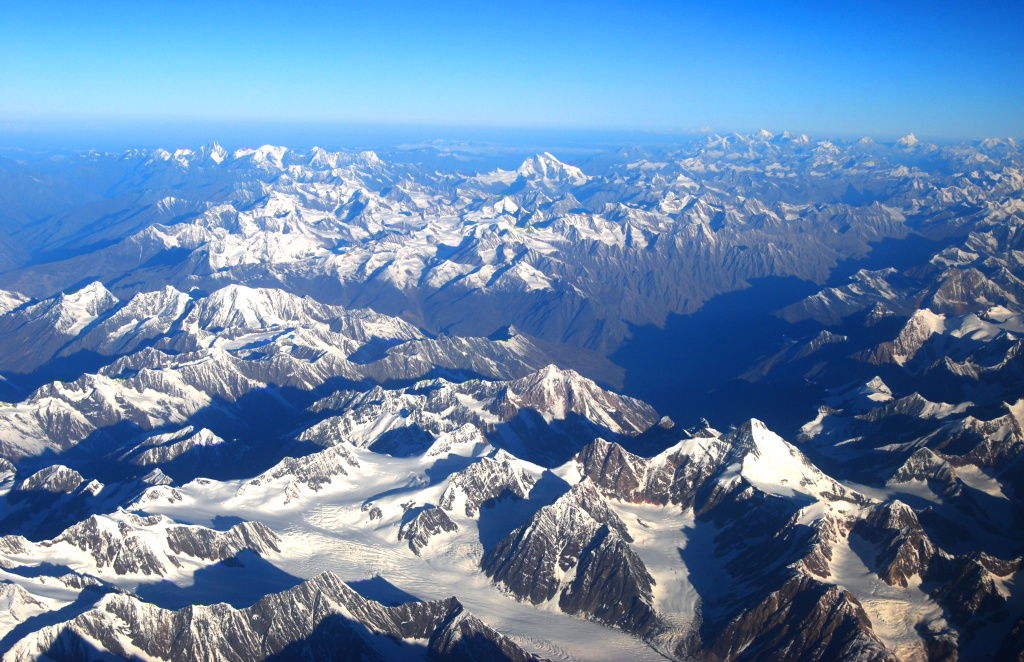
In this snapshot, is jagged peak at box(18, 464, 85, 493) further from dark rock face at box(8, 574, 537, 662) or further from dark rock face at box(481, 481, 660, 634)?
dark rock face at box(481, 481, 660, 634)

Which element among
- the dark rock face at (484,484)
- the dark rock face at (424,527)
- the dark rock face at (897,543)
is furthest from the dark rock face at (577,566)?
the dark rock face at (897,543)

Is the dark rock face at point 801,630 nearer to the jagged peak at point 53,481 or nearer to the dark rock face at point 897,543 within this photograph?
the dark rock face at point 897,543

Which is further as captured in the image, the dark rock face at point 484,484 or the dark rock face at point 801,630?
the dark rock face at point 484,484

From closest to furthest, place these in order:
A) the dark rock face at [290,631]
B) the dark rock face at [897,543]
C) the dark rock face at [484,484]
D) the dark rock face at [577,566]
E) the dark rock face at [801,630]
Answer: the dark rock face at [290,631] → the dark rock face at [801,630] → the dark rock face at [897,543] → the dark rock face at [577,566] → the dark rock face at [484,484]

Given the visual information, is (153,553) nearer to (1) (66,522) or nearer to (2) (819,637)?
(1) (66,522)

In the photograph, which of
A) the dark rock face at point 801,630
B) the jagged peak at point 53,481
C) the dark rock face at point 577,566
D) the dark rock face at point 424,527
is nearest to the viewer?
the dark rock face at point 801,630

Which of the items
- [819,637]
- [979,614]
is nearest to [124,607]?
[819,637]

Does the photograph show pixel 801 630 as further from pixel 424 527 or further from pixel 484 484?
pixel 424 527

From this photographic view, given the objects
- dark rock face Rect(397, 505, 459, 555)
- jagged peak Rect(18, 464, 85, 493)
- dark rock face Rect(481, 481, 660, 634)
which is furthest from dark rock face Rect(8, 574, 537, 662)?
jagged peak Rect(18, 464, 85, 493)
